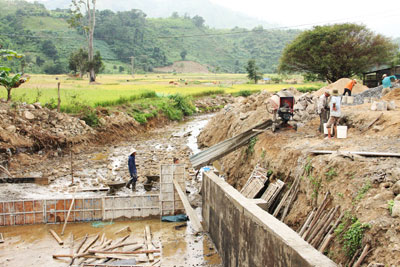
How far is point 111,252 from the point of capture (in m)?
9.07

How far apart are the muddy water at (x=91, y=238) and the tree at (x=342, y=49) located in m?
27.7

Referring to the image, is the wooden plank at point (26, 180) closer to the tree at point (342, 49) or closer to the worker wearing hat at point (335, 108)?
the worker wearing hat at point (335, 108)

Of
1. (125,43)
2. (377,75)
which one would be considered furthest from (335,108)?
(125,43)

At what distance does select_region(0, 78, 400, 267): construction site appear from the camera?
21.6ft

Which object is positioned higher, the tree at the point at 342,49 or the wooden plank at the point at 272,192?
the tree at the point at 342,49

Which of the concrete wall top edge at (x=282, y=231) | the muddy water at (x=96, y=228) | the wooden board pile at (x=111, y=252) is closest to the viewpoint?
the concrete wall top edge at (x=282, y=231)

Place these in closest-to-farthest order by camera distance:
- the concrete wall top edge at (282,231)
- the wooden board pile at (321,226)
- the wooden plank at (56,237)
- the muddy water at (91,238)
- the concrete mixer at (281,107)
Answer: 1. the concrete wall top edge at (282,231)
2. the wooden board pile at (321,226)
3. the muddy water at (91,238)
4. the wooden plank at (56,237)
5. the concrete mixer at (281,107)

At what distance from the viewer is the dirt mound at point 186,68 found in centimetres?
10232

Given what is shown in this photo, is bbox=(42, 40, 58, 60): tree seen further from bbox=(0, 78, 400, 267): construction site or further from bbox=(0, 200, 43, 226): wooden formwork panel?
bbox=(0, 200, 43, 226): wooden formwork panel

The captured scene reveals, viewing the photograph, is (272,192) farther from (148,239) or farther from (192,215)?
(148,239)

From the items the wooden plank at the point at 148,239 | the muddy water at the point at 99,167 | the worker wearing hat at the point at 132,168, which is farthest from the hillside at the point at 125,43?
the wooden plank at the point at 148,239

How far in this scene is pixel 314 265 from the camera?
4988 millimetres

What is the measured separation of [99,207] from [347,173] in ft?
23.8

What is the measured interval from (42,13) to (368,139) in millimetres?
109788
